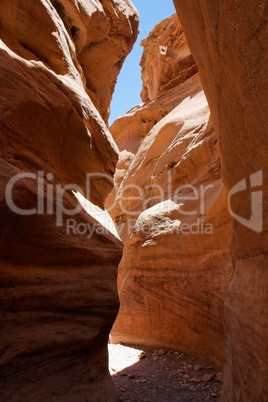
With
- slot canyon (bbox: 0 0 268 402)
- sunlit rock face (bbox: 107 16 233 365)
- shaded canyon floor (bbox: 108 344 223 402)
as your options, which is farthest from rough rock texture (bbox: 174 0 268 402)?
sunlit rock face (bbox: 107 16 233 365)

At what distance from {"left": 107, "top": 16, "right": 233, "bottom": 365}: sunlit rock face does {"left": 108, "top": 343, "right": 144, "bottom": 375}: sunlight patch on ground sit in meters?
0.45

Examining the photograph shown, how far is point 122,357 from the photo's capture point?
789cm

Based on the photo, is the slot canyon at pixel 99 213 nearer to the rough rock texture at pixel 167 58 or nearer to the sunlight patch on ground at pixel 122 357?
the sunlight patch on ground at pixel 122 357

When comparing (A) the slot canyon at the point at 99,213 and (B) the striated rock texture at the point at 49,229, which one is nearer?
(A) the slot canyon at the point at 99,213

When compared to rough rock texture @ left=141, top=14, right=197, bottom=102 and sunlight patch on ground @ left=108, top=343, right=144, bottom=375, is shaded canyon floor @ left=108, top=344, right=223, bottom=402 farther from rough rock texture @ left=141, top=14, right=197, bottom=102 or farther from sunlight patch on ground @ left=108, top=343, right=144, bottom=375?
rough rock texture @ left=141, top=14, right=197, bottom=102

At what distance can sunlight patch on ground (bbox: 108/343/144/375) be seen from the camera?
7.02 meters

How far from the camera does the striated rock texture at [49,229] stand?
3.43 m

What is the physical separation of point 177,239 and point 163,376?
306 cm

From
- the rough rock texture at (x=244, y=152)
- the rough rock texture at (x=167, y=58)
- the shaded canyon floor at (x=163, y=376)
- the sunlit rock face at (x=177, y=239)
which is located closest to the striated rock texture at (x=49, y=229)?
the shaded canyon floor at (x=163, y=376)

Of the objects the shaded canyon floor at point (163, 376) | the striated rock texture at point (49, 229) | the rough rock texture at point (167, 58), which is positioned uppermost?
the rough rock texture at point (167, 58)

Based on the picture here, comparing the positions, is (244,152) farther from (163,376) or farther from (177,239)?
(177,239)

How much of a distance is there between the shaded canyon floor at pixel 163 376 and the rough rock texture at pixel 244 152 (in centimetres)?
156

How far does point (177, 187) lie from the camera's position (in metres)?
9.51

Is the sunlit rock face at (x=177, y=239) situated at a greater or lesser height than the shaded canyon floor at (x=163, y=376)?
greater
